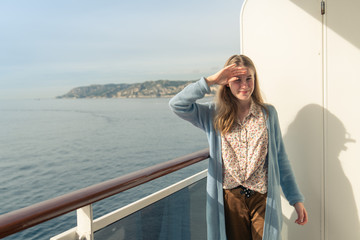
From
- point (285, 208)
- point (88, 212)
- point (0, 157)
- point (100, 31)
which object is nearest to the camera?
point (88, 212)

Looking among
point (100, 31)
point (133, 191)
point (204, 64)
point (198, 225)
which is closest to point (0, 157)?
point (133, 191)

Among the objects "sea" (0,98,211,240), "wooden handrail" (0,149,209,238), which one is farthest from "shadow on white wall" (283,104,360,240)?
"sea" (0,98,211,240)

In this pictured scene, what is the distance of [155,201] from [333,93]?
3.72ft

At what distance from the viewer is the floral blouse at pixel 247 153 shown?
1.46m

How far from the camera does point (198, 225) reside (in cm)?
181

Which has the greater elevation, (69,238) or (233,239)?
(69,238)

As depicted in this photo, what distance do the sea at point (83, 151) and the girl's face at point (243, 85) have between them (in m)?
17.8

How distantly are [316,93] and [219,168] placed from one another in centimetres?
76

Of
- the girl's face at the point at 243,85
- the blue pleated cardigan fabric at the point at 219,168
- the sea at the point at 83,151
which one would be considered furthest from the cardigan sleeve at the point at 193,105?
the sea at the point at 83,151

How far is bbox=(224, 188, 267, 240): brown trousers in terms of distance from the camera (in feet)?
4.91

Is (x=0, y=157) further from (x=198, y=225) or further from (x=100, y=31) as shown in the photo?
(x=198, y=225)

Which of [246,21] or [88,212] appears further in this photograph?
[246,21]

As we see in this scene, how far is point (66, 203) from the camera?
0.96 m

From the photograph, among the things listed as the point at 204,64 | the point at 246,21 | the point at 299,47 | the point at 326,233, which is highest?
the point at 204,64
